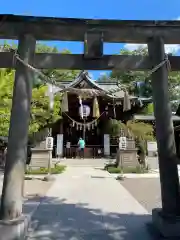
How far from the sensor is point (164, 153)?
3947 millimetres

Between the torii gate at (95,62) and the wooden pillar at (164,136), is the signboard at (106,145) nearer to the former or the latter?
the torii gate at (95,62)

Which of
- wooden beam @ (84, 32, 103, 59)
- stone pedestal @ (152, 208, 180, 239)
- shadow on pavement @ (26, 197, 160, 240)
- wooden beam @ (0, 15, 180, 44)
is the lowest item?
shadow on pavement @ (26, 197, 160, 240)

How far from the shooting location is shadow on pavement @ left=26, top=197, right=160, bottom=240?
4020 mm

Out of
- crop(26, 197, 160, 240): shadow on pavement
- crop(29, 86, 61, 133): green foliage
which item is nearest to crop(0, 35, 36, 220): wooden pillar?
crop(26, 197, 160, 240): shadow on pavement

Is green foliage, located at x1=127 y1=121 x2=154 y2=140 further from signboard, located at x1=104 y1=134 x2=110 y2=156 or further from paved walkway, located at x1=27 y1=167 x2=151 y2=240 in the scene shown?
paved walkway, located at x1=27 y1=167 x2=151 y2=240

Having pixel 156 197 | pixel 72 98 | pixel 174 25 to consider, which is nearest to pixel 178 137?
pixel 72 98

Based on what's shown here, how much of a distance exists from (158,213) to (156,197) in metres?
3.44

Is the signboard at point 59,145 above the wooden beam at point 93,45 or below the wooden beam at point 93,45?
below

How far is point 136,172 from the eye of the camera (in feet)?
45.8

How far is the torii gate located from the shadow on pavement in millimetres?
505

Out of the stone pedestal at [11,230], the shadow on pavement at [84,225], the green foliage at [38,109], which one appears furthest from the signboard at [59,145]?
the stone pedestal at [11,230]

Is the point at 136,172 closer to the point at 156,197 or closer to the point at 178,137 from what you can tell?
the point at 156,197

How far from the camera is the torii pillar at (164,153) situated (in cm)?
380

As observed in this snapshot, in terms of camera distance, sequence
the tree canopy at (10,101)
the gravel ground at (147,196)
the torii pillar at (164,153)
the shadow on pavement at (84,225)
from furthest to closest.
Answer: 1. the tree canopy at (10,101)
2. the gravel ground at (147,196)
3. the shadow on pavement at (84,225)
4. the torii pillar at (164,153)
